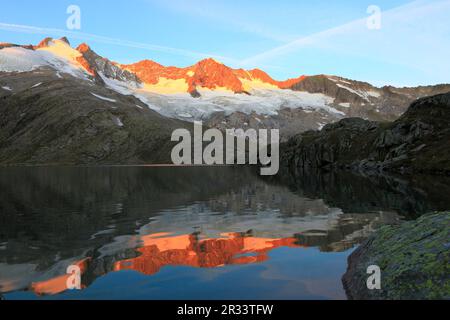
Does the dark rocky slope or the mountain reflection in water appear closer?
the mountain reflection in water

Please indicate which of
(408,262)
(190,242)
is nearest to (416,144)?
(190,242)

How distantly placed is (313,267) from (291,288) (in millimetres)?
4323

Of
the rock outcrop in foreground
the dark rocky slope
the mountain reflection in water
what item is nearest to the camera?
the rock outcrop in foreground

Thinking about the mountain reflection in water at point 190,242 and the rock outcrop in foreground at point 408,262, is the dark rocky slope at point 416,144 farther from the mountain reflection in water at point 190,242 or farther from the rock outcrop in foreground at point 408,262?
the rock outcrop in foreground at point 408,262

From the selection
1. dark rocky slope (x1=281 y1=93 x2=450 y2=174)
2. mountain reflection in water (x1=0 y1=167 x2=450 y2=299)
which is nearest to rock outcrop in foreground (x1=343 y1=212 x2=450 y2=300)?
mountain reflection in water (x1=0 y1=167 x2=450 y2=299)

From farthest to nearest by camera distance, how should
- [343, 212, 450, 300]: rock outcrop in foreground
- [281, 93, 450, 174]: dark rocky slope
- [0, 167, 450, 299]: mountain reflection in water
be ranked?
1. [281, 93, 450, 174]: dark rocky slope
2. [0, 167, 450, 299]: mountain reflection in water
3. [343, 212, 450, 300]: rock outcrop in foreground

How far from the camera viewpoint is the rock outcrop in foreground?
16.3 metres

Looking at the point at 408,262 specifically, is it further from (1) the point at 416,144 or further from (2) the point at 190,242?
(1) the point at 416,144

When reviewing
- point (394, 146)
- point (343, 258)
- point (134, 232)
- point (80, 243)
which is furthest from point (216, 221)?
point (394, 146)

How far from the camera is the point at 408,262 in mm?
18172

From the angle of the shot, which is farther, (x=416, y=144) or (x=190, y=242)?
(x=416, y=144)

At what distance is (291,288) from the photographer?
2089 centimetres

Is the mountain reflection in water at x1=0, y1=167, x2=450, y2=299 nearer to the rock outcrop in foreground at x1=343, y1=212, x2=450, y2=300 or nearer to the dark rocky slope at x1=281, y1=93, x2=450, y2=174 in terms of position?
the rock outcrop in foreground at x1=343, y1=212, x2=450, y2=300
